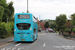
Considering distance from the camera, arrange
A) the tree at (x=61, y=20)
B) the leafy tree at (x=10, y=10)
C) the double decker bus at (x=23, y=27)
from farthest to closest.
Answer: the tree at (x=61, y=20), the leafy tree at (x=10, y=10), the double decker bus at (x=23, y=27)

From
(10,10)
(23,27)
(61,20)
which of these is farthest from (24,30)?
(61,20)

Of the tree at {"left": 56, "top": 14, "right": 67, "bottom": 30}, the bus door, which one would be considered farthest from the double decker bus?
the tree at {"left": 56, "top": 14, "right": 67, "bottom": 30}

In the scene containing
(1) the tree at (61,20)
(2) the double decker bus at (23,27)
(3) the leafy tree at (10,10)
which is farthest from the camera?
(1) the tree at (61,20)

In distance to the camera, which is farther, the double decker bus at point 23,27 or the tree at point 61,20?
the tree at point 61,20

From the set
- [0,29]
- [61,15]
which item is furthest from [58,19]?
[0,29]

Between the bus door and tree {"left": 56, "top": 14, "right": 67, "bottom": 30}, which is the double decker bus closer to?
the bus door

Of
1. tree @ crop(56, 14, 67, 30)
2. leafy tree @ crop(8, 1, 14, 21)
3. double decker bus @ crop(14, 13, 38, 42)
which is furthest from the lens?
tree @ crop(56, 14, 67, 30)

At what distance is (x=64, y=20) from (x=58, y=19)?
2.69 metres

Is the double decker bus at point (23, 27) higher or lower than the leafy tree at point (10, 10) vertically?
lower

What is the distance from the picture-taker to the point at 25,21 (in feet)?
53.2

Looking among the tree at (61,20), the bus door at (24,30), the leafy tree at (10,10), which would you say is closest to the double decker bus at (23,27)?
the bus door at (24,30)

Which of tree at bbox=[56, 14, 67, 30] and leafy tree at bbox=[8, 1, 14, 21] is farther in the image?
tree at bbox=[56, 14, 67, 30]

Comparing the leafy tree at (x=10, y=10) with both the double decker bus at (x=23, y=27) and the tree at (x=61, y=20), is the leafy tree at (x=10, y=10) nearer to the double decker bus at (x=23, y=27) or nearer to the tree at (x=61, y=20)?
the double decker bus at (x=23, y=27)

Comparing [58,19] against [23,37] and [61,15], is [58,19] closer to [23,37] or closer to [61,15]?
[61,15]
